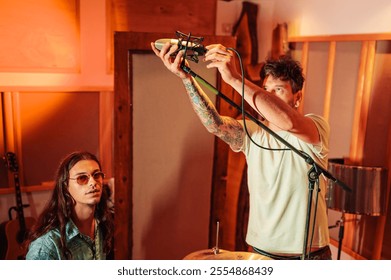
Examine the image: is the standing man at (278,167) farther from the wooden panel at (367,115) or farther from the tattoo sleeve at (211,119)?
the wooden panel at (367,115)

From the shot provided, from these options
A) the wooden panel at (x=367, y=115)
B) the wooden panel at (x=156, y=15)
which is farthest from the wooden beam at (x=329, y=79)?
the wooden panel at (x=156, y=15)

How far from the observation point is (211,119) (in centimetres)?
138

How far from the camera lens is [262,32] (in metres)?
2.41

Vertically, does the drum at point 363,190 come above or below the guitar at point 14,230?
above

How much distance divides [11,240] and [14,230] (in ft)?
0.16

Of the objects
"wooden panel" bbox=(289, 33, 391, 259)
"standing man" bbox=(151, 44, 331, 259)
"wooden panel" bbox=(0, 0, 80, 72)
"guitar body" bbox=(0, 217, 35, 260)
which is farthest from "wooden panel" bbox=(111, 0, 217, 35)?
"guitar body" bbox=(0, 217, 35, 260)

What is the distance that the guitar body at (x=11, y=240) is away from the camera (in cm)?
200

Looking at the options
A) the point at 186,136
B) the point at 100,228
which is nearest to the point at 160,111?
the point at 186,136

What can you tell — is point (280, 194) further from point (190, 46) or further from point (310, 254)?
point (190, 46)

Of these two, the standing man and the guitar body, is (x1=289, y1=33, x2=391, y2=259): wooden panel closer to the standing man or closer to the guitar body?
the standing man

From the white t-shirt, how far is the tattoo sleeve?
0.04 m

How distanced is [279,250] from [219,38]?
956mm

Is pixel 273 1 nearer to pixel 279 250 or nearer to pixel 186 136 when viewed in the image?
pixel 186 136
